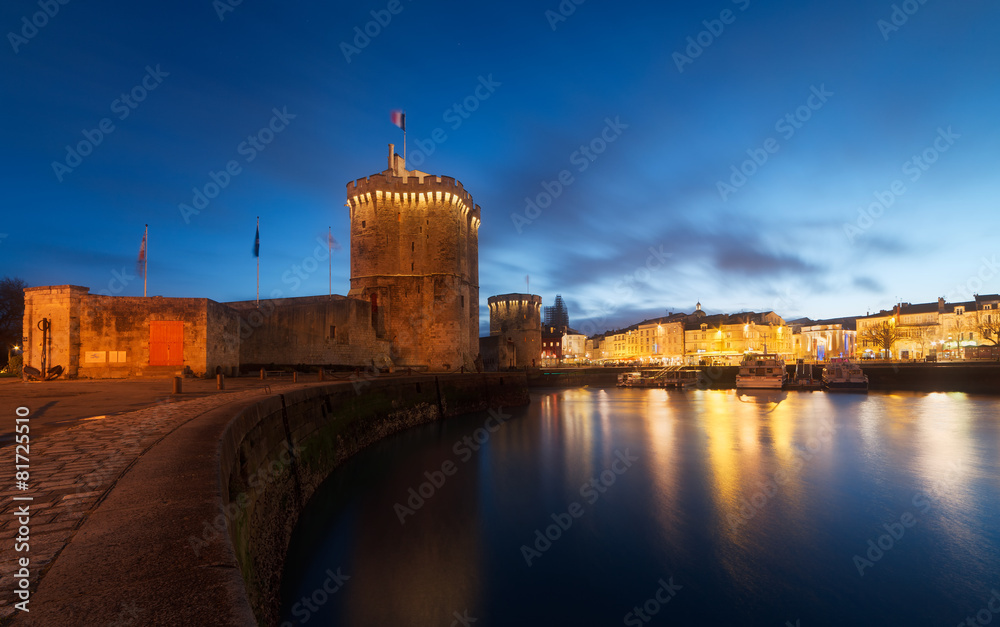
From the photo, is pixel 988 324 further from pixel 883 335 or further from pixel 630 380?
pixel 630 380

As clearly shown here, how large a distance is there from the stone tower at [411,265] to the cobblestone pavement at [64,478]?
21.4m

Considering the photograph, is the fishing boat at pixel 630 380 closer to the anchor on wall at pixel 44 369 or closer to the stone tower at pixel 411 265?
the stone tower at pixel 411 265

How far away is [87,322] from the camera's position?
15.0 metres

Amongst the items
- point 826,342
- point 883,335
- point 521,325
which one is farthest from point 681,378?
point 826,342

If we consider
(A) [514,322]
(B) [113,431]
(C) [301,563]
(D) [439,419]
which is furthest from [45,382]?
(A) [514,322]

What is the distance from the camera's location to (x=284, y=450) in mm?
9148

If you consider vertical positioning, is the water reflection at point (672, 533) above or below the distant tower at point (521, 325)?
below

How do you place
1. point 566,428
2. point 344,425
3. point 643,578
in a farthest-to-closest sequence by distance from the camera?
point 566,428, point 344,425, point 643,578

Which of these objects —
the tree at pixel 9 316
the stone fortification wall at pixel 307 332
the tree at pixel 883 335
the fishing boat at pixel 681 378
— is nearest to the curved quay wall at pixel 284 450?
the stone fortification wall at pixel 307 332

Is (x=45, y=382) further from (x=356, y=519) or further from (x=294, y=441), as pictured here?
(x=356, y=519)

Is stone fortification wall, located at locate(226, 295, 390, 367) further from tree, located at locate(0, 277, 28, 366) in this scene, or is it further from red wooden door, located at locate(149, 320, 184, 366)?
tree, located at locate(0, 277, 28, 366)

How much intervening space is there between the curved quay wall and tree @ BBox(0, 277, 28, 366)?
24.2m

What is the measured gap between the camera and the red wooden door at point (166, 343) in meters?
15.6

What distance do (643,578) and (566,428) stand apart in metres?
14.3
